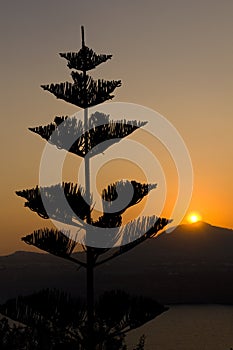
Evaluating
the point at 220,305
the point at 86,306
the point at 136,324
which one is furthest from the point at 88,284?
the point at 220,305

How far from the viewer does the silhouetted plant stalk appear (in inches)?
438

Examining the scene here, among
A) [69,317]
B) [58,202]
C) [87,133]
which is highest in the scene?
[87,133]

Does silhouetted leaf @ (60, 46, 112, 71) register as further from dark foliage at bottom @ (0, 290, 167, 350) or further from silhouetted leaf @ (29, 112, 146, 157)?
dark foliage at bottom @ (0, 290, 167, 350)

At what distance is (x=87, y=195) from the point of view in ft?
36.9

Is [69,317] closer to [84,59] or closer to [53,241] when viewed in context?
[53,241]

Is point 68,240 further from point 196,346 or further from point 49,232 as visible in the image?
point 196,346

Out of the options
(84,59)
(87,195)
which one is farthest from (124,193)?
(84,59)

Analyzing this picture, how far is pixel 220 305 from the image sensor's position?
99.8 meters

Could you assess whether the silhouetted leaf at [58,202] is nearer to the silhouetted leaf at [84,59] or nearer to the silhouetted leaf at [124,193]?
the silhouetted leaf at [124,193]

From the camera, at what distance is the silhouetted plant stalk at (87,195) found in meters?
11.1

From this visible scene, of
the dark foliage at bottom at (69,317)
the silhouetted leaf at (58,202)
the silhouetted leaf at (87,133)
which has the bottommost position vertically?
the dark foliage at bottom at (69,317)

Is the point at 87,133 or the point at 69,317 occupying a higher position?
the point at 87,133

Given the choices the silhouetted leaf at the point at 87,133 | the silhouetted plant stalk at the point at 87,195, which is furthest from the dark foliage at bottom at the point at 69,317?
the silhouetted leaf at the point at 87,133

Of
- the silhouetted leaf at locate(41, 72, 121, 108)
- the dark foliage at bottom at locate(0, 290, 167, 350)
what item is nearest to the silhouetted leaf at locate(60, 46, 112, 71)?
the silhouetted leaf at locate(41, 72, 121, 108)
